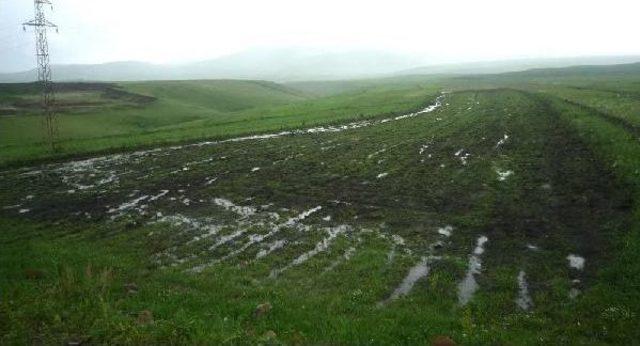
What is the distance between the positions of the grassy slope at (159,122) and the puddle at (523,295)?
40281 mm

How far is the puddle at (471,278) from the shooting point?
15109 mm

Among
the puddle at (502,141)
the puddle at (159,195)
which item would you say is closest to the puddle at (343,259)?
the puddle at (159,195)

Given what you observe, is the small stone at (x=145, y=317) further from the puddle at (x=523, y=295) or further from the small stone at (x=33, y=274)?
the puddle at (x=523, y=295)

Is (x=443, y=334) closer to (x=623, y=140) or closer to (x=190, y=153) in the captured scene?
(x=623, y=140)

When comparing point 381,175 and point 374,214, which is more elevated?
point 381,175

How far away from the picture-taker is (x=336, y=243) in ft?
66.8

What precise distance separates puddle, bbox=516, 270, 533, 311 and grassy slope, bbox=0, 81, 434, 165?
40.3 metres

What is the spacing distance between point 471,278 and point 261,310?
23.1 ft

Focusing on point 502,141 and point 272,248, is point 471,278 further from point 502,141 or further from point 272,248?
point 502,141

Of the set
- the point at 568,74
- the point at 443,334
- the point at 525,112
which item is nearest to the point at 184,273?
the point at 443,334

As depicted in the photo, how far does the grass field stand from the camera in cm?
1330

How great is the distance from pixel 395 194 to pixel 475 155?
11.7m

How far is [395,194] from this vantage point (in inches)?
1071

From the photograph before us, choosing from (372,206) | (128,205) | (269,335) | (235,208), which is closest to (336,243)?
(372,206)
